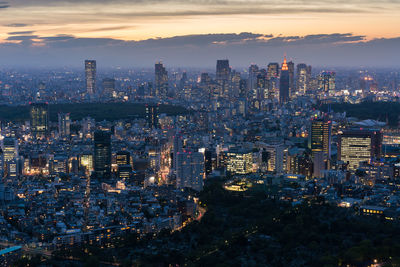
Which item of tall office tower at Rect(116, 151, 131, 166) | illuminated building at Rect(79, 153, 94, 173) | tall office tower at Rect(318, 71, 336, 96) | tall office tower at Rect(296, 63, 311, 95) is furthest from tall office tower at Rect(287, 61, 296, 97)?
illuminated building at Rect(79, 153, 94, 173)

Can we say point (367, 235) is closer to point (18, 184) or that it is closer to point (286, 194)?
point (286, 194)

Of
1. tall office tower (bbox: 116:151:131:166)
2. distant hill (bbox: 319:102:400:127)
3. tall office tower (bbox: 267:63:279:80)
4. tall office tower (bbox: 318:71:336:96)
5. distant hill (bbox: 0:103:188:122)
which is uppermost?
tall office tower (bbox: 267:63:279:80)

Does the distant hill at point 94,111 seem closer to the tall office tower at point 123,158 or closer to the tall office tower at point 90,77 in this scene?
the tall office tower at point 90,77

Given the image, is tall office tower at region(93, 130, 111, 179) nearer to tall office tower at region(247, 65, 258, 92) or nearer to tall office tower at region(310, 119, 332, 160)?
tall office tower at region(310, 119, 332, 160)

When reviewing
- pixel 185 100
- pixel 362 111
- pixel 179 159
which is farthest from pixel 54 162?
pixel 185 100

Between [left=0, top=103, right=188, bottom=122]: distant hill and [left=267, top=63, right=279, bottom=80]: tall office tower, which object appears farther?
[left=267, top=63, right=279, bottom=80]: tall office tower

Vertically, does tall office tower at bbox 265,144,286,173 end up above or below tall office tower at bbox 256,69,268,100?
below

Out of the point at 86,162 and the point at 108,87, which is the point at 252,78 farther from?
the point at 86,162
